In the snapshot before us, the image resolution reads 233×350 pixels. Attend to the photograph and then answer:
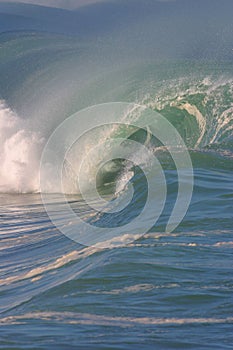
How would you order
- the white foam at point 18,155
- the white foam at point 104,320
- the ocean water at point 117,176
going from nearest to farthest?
the white foam at point 104,320 → the ocean water at point 117,176 → the white foam at point 18,155

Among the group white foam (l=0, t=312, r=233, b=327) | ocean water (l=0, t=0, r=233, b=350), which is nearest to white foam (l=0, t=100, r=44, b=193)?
ocean water (l=0, t=0, r=233, b=350)

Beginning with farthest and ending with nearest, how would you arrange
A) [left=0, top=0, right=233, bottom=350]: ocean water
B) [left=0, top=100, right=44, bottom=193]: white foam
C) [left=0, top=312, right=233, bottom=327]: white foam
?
[left=0, top=100, right=44, bottom=193]: white foam, [left=0, top=0, right=233, bottom=350]: ocean water, [left=0, top=312, right=233, bottom=327]: white foam

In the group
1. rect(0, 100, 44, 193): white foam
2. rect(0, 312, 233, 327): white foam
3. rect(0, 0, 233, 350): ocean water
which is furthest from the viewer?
rect(0, 100, 44, 193): white foam

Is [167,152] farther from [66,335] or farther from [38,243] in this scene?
[66,335]

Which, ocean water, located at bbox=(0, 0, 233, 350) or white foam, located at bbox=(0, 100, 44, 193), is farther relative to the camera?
white foam, located at bbox=(0, 100, 44, 193)

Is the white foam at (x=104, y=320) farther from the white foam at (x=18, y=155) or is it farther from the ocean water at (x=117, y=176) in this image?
the white foam at (x=18, y=155)

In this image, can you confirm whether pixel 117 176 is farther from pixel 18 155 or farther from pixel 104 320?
pixel 104 320

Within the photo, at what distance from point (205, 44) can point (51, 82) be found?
4.69 meters

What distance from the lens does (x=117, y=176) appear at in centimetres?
1218

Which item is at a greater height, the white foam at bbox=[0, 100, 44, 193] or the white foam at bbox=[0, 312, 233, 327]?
the white foam at bbox=[0, 100, 44, 193]

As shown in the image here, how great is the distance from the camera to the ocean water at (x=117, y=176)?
5.51 metres

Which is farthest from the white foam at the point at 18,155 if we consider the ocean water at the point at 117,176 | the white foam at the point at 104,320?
the white foam at the point at 104,320

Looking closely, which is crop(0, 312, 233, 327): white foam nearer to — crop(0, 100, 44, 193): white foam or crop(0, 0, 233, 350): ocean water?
crop(0, 0, 233, 350): ocean water

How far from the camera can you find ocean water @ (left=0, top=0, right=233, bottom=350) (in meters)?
5.51
